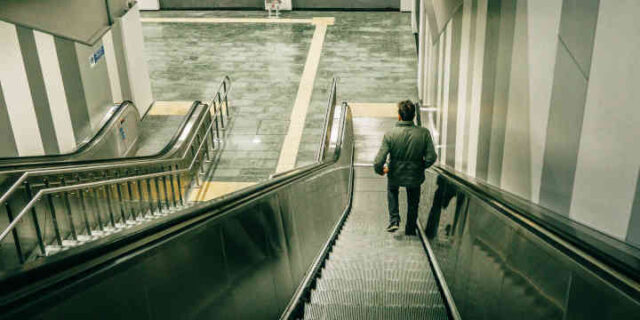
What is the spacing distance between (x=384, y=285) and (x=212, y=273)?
174 cm

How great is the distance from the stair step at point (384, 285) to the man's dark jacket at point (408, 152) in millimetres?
1340

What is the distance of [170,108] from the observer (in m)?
10.6

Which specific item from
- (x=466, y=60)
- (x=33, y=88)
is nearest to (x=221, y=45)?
(x=33, y=88)

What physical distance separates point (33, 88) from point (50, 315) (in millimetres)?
6823

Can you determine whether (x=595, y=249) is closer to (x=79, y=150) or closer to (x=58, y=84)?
(x=79, y=150)

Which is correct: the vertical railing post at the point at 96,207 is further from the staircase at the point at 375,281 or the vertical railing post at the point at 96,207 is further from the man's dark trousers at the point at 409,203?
the man's dark trousers at the point at 409,203

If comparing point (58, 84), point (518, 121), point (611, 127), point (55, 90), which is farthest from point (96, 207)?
point (611, 127)

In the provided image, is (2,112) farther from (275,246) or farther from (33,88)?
(275,246)

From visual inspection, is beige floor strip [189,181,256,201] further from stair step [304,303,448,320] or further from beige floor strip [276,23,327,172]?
stair step [304,303,448,320]

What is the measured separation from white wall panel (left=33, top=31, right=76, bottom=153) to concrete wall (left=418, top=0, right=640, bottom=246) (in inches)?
242

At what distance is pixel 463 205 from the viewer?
123 inches

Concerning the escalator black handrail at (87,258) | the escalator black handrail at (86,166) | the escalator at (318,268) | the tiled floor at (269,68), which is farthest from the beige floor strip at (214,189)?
the escalator black handrail at (87,258)

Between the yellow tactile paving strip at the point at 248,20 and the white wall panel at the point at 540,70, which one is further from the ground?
the yellow tactile paving strip at the point at 248,20

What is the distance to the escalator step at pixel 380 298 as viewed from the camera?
3.15m
